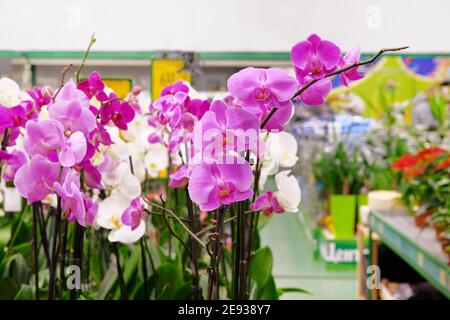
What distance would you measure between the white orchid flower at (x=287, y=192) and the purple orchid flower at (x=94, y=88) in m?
0.27

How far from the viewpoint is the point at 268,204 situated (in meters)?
0.76

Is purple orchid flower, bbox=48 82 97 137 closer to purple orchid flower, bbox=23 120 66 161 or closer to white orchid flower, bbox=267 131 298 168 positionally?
purple orchid flower, bbox=23 120 66 161

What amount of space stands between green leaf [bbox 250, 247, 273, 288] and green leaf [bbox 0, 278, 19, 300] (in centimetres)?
42

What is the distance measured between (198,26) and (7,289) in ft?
2.20

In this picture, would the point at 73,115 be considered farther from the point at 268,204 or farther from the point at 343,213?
the point at 343,213

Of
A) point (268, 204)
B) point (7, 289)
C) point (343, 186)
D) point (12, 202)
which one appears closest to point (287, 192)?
point (268, 204)

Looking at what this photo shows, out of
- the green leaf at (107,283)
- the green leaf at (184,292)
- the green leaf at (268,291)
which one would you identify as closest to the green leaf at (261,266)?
the green leaf at (268,291)

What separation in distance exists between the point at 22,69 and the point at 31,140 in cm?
82

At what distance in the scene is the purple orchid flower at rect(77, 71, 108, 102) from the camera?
771 mm

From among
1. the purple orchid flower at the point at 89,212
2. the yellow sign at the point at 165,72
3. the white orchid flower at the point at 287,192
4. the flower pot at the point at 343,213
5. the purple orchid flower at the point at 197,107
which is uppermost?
the yellow sign at the point at 165,72

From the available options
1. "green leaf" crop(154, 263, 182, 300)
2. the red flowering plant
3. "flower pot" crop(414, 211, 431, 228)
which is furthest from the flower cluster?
"green leaf" crop(154, 263, 182, 300)

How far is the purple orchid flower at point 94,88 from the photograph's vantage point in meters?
0.77

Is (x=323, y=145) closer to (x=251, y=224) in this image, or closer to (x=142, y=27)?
(x=142, y=27)

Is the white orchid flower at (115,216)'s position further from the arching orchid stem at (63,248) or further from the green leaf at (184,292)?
the green leaf at (184,292)
